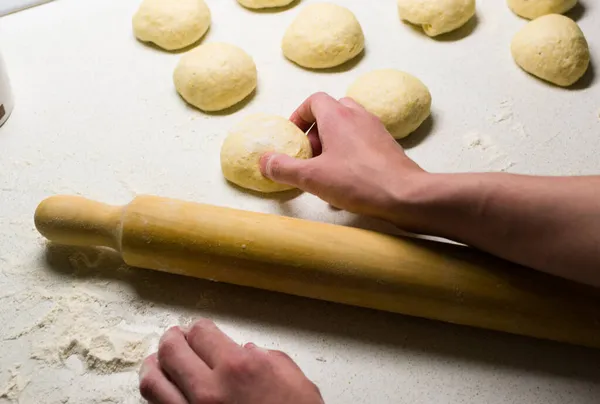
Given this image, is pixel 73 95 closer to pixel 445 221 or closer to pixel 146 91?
pixel 146 91

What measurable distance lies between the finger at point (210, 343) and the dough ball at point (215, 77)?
0.59 m

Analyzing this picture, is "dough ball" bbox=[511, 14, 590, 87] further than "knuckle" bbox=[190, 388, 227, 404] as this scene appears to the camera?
Yes

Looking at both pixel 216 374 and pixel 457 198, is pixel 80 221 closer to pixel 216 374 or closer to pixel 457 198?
pixel 216 374

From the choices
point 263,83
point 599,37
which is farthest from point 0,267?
point 599,37

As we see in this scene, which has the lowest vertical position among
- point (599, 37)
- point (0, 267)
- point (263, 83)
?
point (0, 267)

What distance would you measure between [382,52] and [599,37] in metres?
0.59

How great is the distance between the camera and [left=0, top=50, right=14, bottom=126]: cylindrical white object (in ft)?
4.62

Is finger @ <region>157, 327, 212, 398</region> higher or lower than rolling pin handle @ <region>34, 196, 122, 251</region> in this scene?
lower

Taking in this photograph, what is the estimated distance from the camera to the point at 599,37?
1.64 m

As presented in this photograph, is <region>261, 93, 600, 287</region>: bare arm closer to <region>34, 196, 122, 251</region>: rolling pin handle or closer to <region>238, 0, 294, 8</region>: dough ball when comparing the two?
<region>34, 196, 122, 251</region>: rolling pin handle

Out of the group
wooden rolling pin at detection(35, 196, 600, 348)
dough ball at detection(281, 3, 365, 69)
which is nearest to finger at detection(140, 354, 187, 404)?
wooden rolling pin at detection(35, 196, 600, 348)

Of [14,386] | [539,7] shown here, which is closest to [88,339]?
[14,386]

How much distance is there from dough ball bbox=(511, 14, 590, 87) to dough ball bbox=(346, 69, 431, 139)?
1.03ft

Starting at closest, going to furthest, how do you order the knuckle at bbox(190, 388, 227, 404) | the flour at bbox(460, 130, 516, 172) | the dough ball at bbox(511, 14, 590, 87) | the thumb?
the knuckle at bbox(190, 388, 227, 404)
the thumb
the flour at bbox(460, 130, 516, 172)
the dough ball at bbox(511, 14, 590, 87)
